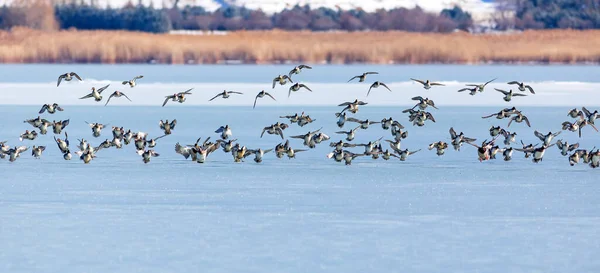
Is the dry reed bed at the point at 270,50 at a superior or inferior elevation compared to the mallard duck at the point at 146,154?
superior

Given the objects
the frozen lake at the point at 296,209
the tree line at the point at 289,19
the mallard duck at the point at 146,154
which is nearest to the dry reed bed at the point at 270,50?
the tree line at the point at 289,19

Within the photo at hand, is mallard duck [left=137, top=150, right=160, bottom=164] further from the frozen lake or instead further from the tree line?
the tree line

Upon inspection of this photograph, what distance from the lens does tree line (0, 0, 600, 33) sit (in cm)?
8069

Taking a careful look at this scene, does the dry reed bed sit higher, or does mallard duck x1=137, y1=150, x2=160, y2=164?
the dry reed bed

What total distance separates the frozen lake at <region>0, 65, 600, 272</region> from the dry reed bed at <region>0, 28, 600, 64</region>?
2462cm

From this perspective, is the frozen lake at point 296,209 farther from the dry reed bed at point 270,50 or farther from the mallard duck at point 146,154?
the dry reed bed at point 270,50

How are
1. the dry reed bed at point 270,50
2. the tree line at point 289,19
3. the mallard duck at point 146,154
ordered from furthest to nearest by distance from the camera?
1. the tree line at point 289,19
2. the dry reed bed at point 270,50
3. the mallard duck at point 146,154

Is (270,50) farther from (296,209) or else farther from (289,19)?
(296,209)

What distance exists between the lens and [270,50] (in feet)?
174

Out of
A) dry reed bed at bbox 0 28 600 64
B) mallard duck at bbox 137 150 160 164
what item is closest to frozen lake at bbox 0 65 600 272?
mallard duck at bbox 137 150 160 164

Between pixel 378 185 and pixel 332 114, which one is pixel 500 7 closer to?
pixel 332 114

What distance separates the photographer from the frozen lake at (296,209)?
11969mm

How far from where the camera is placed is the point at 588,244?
12609 millimetres

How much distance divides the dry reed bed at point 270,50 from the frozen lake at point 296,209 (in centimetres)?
2462
